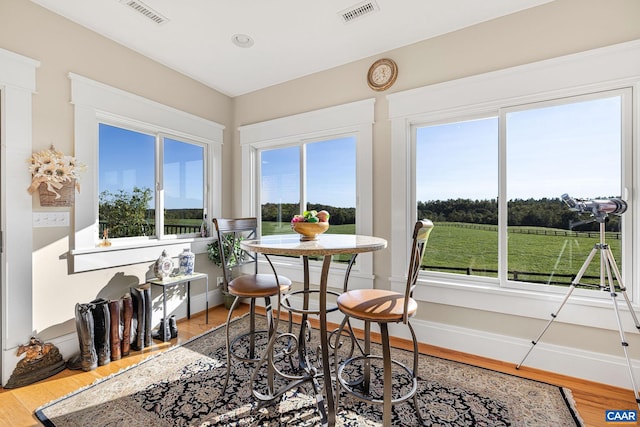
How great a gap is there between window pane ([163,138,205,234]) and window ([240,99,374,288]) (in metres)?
0.55

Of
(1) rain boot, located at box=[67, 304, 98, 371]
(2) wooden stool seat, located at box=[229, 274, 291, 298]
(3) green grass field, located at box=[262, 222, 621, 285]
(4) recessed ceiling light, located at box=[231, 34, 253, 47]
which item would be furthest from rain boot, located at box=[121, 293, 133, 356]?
(3) green grass field, located at box=[262, 222, 621, 285]

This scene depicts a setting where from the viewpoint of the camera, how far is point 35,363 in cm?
217

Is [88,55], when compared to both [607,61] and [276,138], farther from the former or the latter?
[607,61]

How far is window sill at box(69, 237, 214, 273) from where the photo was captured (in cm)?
248

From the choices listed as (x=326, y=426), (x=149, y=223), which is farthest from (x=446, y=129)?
(x=149, y=223)

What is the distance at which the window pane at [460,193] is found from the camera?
8.46ft

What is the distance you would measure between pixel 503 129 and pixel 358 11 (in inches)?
59.8

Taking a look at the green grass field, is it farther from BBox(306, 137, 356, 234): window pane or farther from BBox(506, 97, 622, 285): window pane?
BBox(306, 137, 356, 234): window pane

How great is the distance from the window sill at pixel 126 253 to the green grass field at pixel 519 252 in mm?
2602

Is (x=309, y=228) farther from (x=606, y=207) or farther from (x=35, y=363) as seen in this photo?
(x=35, y=363)

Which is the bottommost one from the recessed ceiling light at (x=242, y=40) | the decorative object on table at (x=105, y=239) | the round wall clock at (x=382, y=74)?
the decorative object on table at (x=105, y=239)

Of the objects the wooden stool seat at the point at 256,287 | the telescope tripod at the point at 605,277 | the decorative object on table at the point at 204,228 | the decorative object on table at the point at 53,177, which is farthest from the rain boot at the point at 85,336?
the telescope tripod at the point at 605,277

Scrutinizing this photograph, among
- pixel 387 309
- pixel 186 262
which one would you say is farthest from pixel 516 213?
pixel 186 262

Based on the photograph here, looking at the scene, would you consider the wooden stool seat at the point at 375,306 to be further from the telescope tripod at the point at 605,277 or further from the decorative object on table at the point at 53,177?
the decorative object on table at the point at 53,177
